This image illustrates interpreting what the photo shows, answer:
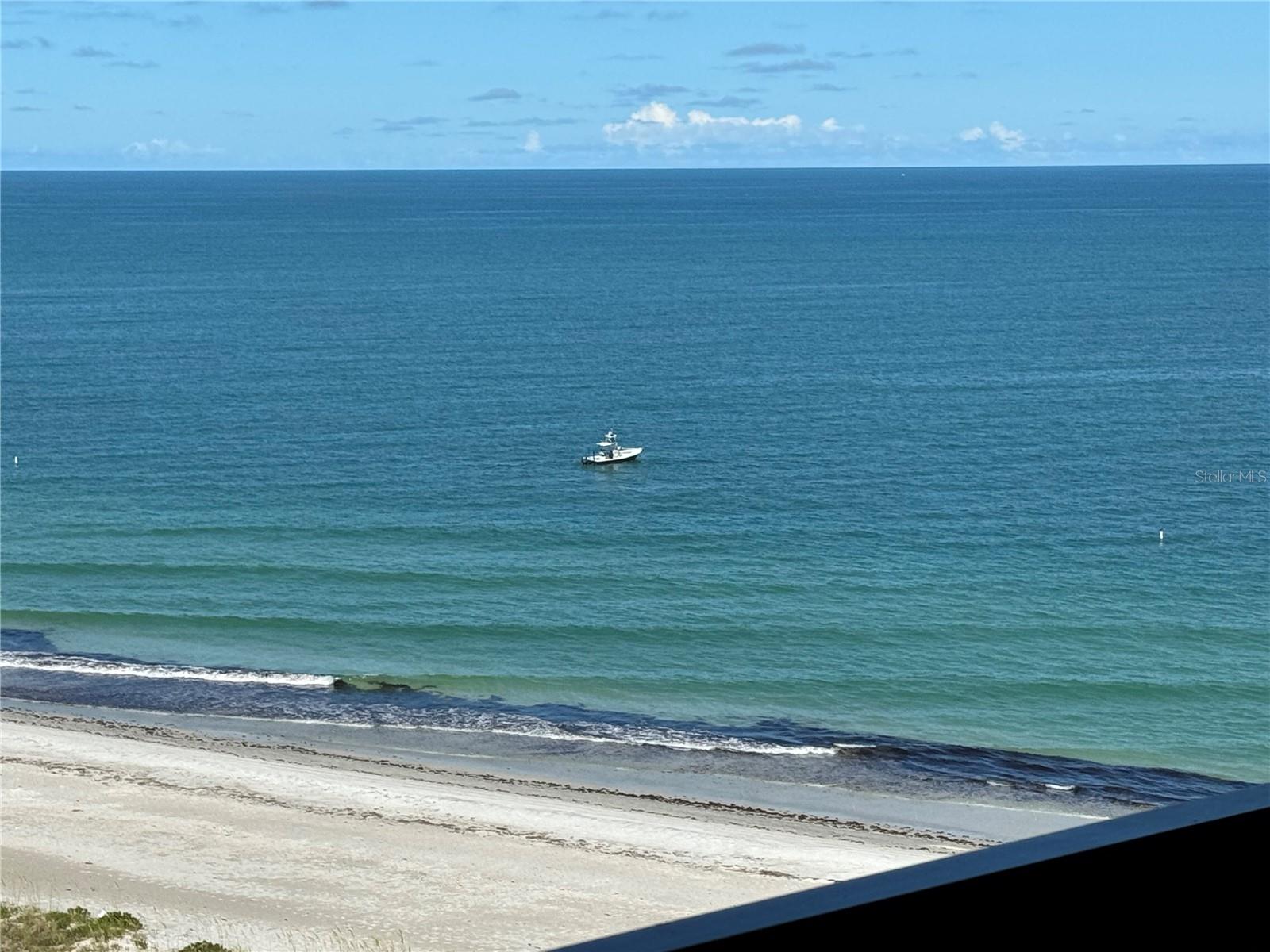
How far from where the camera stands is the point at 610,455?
5034 centimetres

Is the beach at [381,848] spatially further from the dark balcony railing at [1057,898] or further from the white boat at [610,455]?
the white boat at [610,455]

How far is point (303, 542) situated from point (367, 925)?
24.0 m

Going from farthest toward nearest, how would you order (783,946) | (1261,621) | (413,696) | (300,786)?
(1261,621) → (413,696) → (300,786) → (783,946)

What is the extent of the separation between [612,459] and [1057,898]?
→ 48.2m

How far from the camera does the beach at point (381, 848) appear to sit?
19.4 meters

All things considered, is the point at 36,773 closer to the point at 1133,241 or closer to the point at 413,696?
the point at 413,696

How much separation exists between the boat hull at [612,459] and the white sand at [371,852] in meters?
23.8

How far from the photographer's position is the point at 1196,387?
6347cm

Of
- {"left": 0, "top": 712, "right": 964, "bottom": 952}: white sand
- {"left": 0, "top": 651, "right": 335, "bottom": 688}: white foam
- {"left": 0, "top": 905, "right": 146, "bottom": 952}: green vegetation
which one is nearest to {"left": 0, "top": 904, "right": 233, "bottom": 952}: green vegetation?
{"left": 0, "top": 905, "right": 146, "bottom": 952}: green vegetation

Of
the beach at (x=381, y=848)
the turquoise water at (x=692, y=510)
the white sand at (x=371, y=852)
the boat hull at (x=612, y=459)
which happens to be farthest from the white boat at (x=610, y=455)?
the white sand at (x=371, y=852)

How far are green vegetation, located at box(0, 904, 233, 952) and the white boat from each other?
31751 mm

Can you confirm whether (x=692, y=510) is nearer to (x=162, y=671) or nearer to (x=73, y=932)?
(x=162, y=671)

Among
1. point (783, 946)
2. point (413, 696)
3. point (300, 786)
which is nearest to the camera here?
point (783, 946)

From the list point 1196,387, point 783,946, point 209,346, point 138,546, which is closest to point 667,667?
point 138,546
